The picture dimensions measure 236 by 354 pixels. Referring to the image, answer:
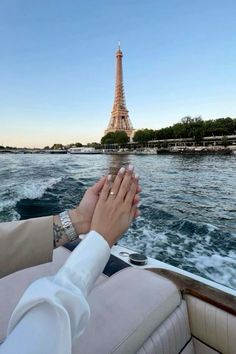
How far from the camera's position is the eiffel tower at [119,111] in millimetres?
75625

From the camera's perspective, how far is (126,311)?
126 cm

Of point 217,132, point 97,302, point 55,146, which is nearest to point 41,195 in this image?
point 97,302

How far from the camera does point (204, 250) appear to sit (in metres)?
4.49

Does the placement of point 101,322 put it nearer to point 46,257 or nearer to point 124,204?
point 46,257

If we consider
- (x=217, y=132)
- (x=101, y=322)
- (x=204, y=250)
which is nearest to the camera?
(x=101, y=322)

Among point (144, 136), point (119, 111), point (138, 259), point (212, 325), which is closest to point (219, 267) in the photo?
point (138, 259)

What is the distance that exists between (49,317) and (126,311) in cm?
90

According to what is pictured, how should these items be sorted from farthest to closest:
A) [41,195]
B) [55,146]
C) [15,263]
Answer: [55,146]
[41,195]
[15,263]

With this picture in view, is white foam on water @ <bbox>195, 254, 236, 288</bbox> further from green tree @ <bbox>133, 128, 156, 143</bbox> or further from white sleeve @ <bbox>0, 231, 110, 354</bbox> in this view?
green tree @ <bbox>133, 128, 156, 143</bbox>

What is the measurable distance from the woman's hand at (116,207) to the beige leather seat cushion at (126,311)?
1.96ft

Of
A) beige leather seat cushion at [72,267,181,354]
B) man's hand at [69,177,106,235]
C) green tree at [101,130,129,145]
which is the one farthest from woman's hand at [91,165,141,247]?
green tree at [101,130,129,145]

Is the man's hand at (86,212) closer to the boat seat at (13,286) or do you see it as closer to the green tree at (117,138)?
the boat seat at (13,286)

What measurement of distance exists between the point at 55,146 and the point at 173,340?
133327 millimetres

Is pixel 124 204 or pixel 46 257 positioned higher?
pixel 124 204
